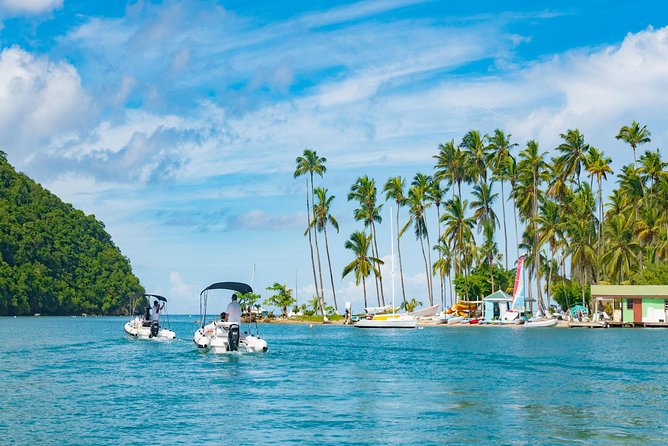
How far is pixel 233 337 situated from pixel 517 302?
221ft

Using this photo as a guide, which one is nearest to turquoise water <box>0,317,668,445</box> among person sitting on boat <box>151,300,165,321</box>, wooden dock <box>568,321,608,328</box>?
person sitting on boat <box>151,300,165,321</box>

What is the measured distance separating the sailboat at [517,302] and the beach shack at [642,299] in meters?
11.9

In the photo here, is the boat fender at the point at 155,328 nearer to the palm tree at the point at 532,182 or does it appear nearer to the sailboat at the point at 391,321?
the sailboat at the point at 391,321

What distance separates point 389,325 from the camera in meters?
97.1

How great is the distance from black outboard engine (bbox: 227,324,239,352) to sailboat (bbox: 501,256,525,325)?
64.8m

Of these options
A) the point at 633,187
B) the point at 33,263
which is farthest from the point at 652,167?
the point at 33,263

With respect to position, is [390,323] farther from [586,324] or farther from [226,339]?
[226,339]

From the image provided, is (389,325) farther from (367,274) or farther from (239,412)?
(239,412)

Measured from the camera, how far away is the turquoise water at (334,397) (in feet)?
74.5

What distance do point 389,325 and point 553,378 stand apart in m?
60.2

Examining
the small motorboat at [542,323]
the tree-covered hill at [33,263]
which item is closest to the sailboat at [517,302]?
the small motorboat at [542,323]

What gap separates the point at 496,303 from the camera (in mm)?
110000

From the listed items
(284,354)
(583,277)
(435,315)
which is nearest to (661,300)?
(583,277)

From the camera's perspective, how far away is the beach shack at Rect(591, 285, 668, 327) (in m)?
89.6
